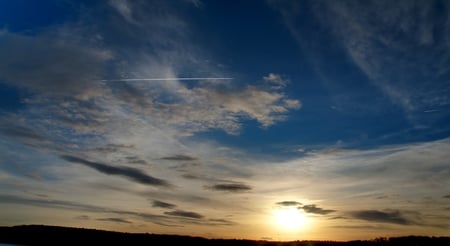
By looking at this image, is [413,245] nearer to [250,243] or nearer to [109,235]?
[250,243]

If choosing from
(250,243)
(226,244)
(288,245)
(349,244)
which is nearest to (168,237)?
(226,244)

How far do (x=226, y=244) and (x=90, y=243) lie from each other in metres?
90.0

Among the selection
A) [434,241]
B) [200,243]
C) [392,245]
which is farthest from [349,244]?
[200,243]

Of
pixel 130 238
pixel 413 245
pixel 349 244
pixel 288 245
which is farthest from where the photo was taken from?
pixel 130 238

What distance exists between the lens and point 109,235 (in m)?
196

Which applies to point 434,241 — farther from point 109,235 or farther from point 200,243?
point 109,235

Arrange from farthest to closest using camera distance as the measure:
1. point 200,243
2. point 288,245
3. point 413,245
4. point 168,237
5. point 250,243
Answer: point 168,237
point 200,243
point 250,243
point 288,245
point 413,245

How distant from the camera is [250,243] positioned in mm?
133625

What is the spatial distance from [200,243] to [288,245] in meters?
58.7

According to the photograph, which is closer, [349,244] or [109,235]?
[349,244]

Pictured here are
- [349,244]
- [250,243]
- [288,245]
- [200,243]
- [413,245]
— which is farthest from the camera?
[200,243]

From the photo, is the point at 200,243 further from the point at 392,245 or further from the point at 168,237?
the point at 392,245

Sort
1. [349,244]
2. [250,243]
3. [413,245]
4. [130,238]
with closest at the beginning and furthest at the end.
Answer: [413,245] < [349,244] < [250,243] < [130,238]

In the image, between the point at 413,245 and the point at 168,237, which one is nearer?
the point at 413,245
